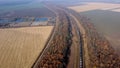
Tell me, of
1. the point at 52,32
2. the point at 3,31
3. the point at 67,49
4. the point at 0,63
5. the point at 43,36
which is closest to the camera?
the point at 0,63

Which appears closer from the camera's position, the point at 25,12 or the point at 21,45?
the point at 21,45

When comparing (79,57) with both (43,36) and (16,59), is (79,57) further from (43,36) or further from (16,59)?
(43,36)

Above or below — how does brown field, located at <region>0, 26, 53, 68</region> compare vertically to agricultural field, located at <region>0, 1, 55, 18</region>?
below

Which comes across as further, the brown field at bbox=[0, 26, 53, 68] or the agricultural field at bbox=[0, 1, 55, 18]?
the agricultural field at bbox=[0, 1, 55, 18]

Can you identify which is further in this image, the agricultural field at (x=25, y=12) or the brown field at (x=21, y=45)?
the agricultural field at (x=25, y=12)

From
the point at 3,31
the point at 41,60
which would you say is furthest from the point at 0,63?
the point at 3,31

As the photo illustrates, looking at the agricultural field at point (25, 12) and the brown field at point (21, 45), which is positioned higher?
the agricultural field at point (25, 12)

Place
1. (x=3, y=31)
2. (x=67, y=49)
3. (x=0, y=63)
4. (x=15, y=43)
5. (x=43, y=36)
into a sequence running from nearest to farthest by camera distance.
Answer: (x=0, y=63) → (x=67, y=49) → (x=15, y=43) → (x=43, y=36) → (x=3, y=31)

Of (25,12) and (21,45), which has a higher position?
(25,12)
